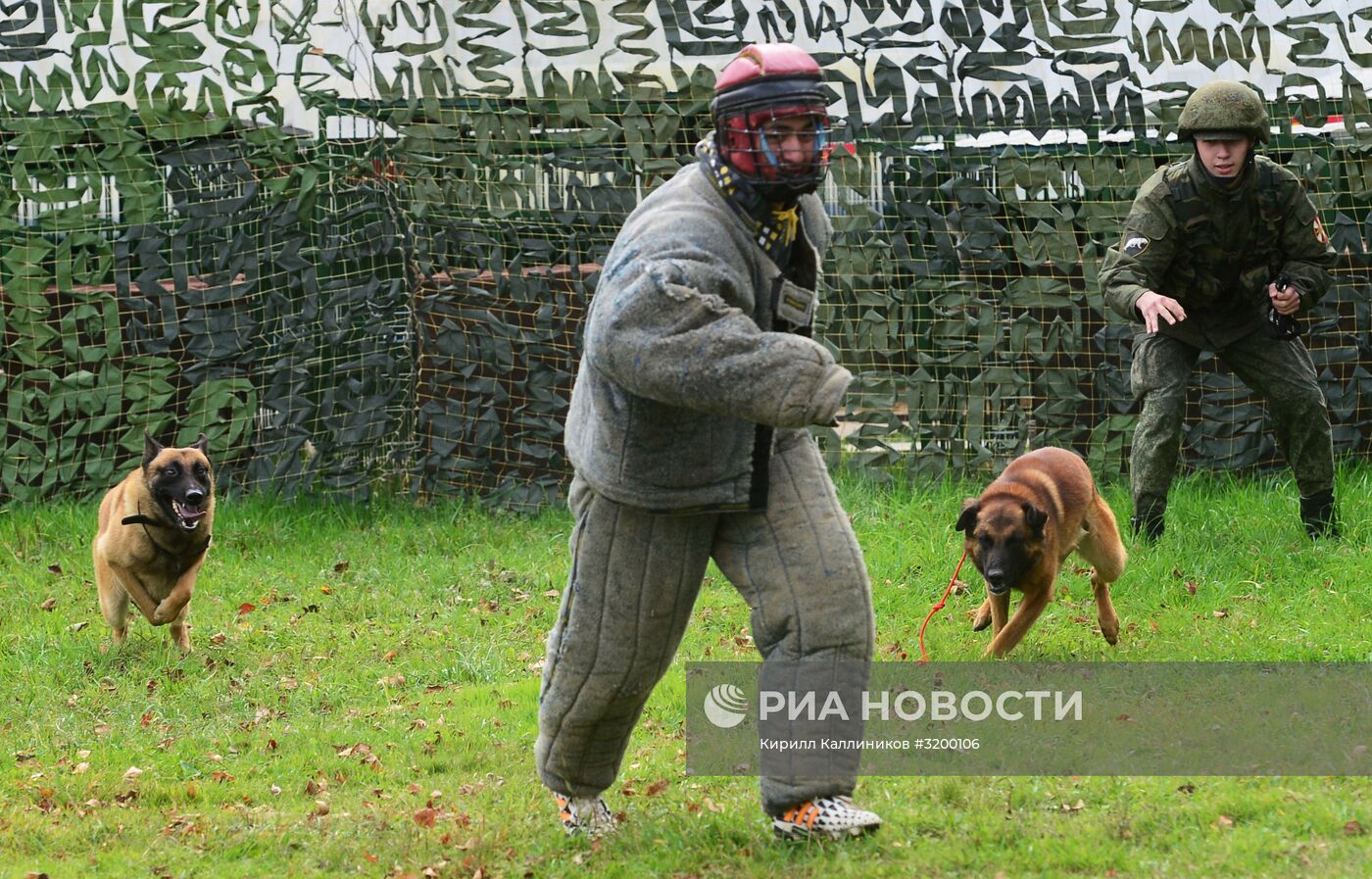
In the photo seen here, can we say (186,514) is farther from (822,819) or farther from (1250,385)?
(1250,385)

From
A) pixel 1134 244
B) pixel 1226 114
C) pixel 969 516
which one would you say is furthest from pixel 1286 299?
pixel 969 516

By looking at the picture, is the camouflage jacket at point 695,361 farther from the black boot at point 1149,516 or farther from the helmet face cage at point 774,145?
the black boot at point 1149,516

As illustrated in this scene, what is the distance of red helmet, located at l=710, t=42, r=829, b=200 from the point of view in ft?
12.5

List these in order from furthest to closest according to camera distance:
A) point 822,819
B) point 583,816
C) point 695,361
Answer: point 583,816
point 822,819
point 695,361

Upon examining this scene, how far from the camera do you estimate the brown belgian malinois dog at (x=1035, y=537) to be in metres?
5.95

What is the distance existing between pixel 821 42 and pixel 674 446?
5520 mm

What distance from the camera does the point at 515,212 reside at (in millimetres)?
9219

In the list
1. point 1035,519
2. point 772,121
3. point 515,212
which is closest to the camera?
point 772,121

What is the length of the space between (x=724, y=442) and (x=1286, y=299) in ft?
13.6

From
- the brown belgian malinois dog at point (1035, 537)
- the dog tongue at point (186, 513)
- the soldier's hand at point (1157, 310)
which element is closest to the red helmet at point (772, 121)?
the brown belgian malinois dog at point (1035, 537)

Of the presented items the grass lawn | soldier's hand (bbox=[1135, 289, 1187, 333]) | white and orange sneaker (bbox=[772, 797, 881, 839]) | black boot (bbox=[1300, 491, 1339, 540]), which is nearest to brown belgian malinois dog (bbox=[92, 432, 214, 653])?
the grass lawn

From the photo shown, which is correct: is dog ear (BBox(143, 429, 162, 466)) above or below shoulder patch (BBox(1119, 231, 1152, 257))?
below

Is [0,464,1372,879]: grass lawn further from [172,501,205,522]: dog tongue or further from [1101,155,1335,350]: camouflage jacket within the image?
[1101,155,1335,350]: camouflage jacket

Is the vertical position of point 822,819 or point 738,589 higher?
point 738,589
